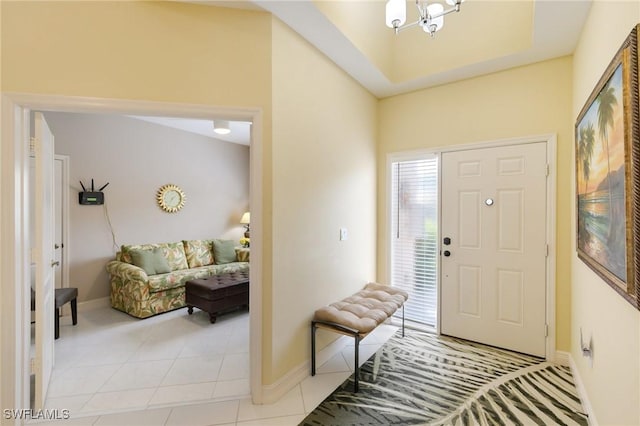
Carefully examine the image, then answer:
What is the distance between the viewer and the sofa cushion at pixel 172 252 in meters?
4.16

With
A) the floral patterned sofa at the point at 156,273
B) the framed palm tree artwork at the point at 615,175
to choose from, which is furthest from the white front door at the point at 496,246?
the floral patterned sofa at the point at 156,273

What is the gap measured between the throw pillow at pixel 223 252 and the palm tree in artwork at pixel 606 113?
4822 millimetres

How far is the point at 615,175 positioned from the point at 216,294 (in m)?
3.61

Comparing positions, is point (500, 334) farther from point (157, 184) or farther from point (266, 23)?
point (157, 184)

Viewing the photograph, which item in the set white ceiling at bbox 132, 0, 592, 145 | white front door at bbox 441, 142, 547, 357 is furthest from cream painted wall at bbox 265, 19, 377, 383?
white front door at bbox 441, 142, 547, 357

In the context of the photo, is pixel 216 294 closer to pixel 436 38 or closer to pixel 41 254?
pixel 41 254

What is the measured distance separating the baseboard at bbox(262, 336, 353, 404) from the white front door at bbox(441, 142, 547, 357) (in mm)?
1271

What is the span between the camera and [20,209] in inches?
68.9

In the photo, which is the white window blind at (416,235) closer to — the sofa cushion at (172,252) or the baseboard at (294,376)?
the baseboard at (294,376)

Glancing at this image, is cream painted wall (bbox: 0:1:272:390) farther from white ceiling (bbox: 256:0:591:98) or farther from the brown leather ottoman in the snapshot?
the brown leather ottoman

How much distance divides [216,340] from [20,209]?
2.05 m

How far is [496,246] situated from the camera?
9.32 ft

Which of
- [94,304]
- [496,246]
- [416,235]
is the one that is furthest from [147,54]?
[94,304]

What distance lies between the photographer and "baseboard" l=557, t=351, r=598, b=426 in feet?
5.90
